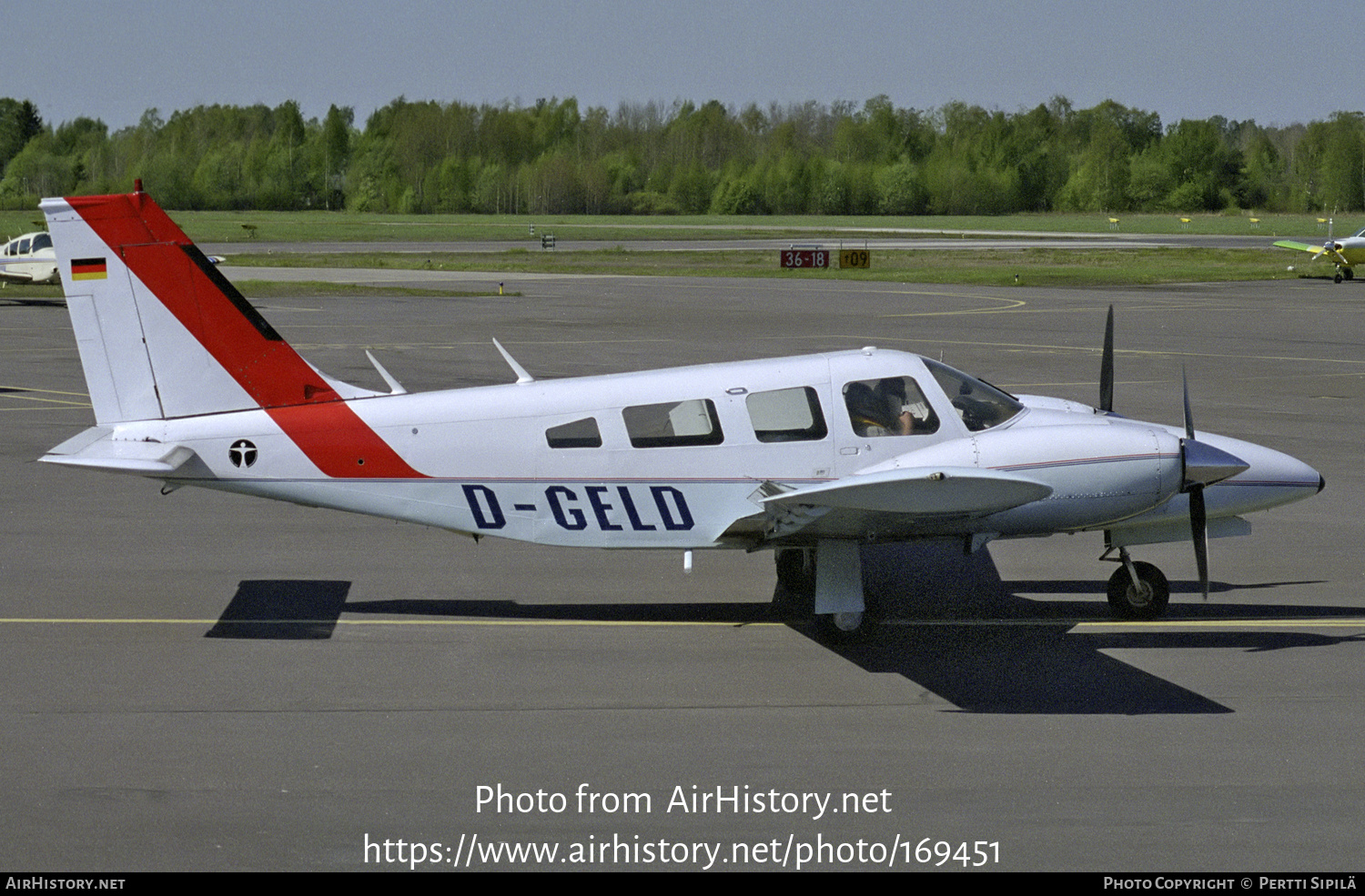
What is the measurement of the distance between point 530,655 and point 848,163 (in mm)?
179140

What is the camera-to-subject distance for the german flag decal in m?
11.1

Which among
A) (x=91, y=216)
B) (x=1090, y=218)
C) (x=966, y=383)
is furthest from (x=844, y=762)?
(x=1090, y=218)

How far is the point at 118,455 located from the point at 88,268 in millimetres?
1579

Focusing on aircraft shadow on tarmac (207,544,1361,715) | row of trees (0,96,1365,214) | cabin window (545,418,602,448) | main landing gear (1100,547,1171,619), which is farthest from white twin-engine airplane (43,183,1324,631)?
row of trees (0,96,1365,214)

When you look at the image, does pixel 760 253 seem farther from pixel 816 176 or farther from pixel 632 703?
pixel 816 176

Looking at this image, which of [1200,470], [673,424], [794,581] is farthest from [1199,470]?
[673,424]

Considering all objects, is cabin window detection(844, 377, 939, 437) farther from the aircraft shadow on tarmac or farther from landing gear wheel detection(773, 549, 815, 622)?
landing gear wheel detection(773, 549, 815, 622)

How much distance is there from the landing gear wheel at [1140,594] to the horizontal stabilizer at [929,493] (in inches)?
95.9

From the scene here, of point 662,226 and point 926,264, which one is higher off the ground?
point 662,226

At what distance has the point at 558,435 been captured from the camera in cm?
1118

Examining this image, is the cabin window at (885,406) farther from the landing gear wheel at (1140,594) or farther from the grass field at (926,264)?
the grass field at (926,264)
